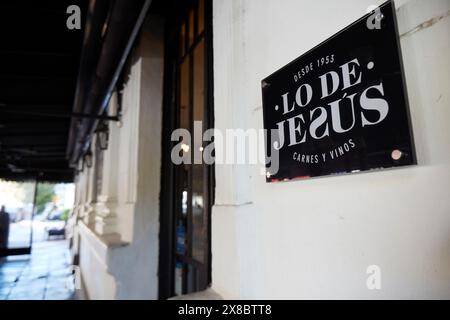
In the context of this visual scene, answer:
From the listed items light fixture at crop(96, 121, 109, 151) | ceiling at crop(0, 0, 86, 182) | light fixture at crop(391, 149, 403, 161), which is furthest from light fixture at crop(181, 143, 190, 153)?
light fixture at crop(96, 121, 109, 151)

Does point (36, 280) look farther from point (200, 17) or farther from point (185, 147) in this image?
point (200, 17)

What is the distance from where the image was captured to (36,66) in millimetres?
3512

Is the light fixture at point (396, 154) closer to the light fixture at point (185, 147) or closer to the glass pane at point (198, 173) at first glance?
the glass pane at point (198, 173)

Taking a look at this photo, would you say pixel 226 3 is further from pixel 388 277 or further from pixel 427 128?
pixel 388 277

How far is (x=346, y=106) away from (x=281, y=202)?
15.4 inches

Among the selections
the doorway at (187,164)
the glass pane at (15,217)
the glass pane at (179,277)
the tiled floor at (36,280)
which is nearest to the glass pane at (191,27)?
the doorway at (187,164)

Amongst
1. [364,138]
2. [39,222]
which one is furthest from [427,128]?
[39,222]

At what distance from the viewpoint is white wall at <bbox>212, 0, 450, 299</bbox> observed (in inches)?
22.1

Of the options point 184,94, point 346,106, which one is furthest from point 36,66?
point 346,106

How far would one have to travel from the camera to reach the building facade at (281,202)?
57 cm

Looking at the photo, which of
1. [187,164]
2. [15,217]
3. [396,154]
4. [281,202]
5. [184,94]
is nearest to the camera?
[396,154]

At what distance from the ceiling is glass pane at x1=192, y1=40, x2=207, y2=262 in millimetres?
1338

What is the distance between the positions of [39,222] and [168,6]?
48.7 ft
